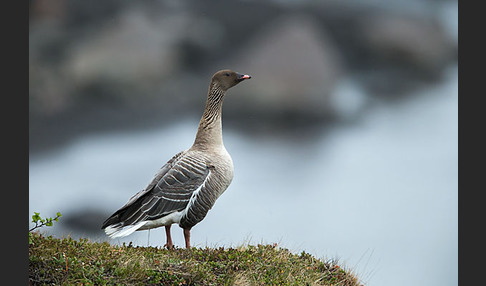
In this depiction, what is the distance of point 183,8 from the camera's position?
931 centimetres

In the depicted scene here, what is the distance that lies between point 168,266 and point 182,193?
1.23 meters

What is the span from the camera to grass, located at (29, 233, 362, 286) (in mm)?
6188

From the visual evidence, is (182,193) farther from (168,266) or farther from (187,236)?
(168,266)

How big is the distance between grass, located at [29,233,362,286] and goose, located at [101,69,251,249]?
32 centimetres

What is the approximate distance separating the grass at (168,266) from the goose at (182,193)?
32 centimetres

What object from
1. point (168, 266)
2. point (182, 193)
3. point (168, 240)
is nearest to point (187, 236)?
point (168, 240)

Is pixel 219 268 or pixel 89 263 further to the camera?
pixel 219 268

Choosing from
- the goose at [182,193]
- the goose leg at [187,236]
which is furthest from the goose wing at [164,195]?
the goose leg at [187,236]

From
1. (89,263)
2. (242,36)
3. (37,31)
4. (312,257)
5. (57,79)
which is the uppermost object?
(242,36)

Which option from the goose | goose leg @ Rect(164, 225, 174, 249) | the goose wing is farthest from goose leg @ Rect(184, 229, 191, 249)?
the goose wing

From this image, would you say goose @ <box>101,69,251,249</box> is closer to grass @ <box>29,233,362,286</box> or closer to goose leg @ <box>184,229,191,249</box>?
goose leg @ <box>184,229,191,249</box>

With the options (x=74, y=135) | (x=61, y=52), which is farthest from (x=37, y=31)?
(x=74, y=135)

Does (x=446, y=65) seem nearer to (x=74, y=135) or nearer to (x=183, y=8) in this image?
(x=183, y=8)

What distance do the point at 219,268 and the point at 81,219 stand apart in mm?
2480
